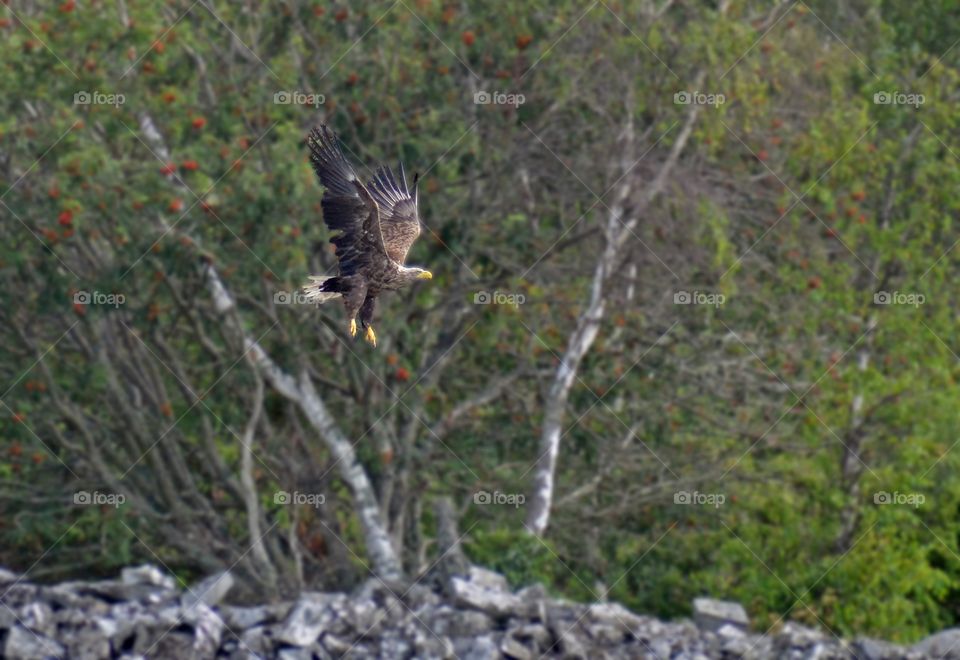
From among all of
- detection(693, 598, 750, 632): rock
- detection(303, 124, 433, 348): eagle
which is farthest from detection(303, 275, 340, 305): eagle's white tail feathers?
detection(693, 598, 750, 632): rock

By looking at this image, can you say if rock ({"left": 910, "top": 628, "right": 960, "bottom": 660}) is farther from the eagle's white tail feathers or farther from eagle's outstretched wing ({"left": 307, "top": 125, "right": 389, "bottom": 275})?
eagle's outstretched wing ({"left": 307, "top": 125, "right": 389, "bottom": 275})

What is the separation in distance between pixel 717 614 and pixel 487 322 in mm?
3413

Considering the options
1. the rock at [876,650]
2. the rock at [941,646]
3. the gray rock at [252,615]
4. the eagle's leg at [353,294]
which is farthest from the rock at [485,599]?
the eagle's leg at [353,294]

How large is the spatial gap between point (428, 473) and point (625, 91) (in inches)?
159

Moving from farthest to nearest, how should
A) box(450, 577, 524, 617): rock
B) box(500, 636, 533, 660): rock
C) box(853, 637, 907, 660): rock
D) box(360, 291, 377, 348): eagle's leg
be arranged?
1. box(853, 637, 907, 660): rock
2. box(450, 577, 524, 617): rock
3. box(500, 636, 533, 660): rock
4. box(360, 291, 377, 348): eagle's leg

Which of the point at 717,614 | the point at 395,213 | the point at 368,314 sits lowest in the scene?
the point at 717,614

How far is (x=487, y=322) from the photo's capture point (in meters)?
17.8

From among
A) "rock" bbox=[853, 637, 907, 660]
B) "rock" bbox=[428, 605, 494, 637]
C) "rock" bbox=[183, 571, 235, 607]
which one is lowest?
"rock" bbox=[853, 637, 907, 660]

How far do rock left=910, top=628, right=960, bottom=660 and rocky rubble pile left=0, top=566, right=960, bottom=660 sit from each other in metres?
0.27

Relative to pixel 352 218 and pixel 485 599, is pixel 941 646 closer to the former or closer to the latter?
pixel 485 599

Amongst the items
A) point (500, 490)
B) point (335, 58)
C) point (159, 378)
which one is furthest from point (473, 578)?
point (335, 58)

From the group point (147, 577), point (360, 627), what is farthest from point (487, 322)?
point (147, 577)

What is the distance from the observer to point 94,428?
1805cm

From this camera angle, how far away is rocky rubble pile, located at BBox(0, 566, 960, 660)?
49.3ft
